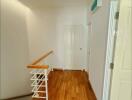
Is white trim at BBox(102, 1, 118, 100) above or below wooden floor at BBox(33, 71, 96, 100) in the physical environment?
above

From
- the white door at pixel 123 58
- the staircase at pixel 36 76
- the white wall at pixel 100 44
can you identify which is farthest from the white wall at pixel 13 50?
the white door at pixel 123 58

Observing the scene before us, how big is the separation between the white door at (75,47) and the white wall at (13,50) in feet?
Answer: 5.85

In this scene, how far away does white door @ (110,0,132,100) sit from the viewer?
1547mm

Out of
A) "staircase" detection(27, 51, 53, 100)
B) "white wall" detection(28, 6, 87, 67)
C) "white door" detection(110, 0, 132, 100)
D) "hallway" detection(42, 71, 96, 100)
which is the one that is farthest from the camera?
"white wall" detection(28, 6, 87, 67)

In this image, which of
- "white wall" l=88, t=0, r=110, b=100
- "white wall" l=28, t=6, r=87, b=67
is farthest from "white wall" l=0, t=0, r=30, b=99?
"white wall" l=88, t=0, r=110, b=100

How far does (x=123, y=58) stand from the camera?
64.5 inches

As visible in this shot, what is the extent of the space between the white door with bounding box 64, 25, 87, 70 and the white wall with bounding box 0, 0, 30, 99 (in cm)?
178

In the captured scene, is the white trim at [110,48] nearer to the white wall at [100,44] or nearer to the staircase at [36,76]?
the white wall at [100,44]

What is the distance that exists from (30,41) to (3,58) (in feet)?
5.66

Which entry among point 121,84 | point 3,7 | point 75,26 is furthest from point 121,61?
point 3,7

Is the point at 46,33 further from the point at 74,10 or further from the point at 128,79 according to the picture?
the point at 128,79

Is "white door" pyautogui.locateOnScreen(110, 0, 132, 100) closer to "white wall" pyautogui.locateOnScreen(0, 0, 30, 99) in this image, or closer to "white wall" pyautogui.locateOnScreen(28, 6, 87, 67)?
"white wall" pyautogui.locateOnScreen(28, 6, 87, 67)

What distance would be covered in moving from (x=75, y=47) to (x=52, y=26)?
1379 mm

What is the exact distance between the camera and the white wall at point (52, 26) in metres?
4.60
